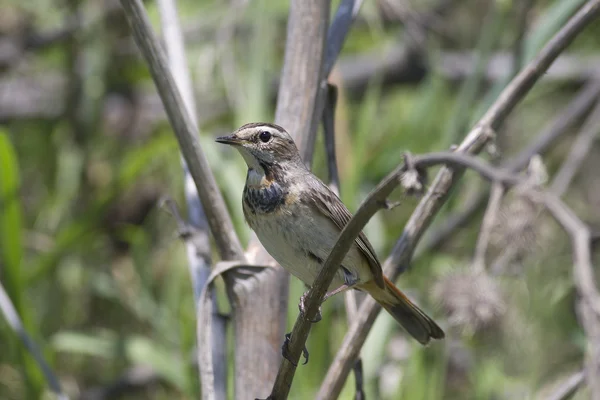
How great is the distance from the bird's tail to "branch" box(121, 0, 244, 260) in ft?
2.22

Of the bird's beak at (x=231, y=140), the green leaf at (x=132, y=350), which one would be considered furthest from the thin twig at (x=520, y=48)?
the green leaf at (x=132, y=350)

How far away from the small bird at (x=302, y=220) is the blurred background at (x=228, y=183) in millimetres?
165

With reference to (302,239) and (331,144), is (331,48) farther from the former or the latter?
(302,239)

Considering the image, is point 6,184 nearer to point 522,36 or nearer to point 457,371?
point 522,36

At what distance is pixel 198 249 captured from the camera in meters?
Answer: 2.52

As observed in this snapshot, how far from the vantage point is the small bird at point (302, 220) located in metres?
2.61

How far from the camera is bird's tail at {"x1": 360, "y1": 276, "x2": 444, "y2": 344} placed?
9.05 ft

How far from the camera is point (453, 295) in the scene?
2.44 metres

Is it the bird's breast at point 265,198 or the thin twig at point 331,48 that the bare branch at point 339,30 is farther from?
the bird's breast at point 265,198

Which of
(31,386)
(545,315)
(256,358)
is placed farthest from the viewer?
(545,315)

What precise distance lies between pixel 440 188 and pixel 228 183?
1451 millimetres

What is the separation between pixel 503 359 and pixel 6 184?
223 centimetres

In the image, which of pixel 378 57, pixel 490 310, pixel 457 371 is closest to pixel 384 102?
pixel 378 57

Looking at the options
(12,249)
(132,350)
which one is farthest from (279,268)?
(132,350)
